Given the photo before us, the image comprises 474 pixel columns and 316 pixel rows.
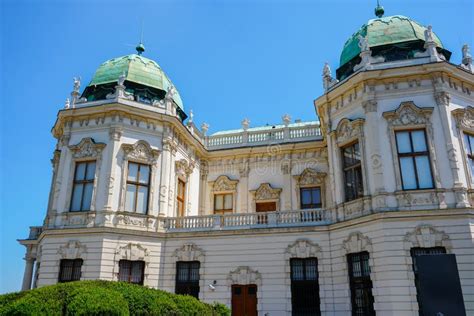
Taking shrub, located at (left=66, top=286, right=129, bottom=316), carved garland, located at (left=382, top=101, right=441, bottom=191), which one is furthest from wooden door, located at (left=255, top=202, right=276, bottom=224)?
shrub, located at (left=66, top=286, right=129, bottom=316)

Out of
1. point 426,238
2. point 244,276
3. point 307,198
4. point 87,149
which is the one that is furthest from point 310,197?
point 87,149

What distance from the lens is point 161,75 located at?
81.1 feet

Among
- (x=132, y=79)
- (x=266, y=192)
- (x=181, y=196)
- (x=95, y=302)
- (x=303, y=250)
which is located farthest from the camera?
(x=266, y=192)

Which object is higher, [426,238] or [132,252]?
[426,238]

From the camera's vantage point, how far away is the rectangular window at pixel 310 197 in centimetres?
2413

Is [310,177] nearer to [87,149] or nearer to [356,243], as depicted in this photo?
[356,243]

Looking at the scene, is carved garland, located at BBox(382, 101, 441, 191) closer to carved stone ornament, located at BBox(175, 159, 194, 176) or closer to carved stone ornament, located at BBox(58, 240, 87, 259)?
carved stone ornament, located at BBox(175, 159, 194, 176)

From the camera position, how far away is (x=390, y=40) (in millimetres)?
20297

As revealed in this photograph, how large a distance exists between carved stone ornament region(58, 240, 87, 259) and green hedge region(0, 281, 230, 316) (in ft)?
29.1

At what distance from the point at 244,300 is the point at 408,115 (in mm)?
12051

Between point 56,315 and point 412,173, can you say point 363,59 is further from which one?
point 56,315

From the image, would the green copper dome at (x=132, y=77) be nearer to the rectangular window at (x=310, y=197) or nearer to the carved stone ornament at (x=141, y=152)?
the carved stone ornament at (x=141, y=152)

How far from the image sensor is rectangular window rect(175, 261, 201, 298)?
20.3 m

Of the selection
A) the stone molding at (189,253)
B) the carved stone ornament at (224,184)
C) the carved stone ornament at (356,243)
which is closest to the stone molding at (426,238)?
the carved stone ornament at (356,243)
